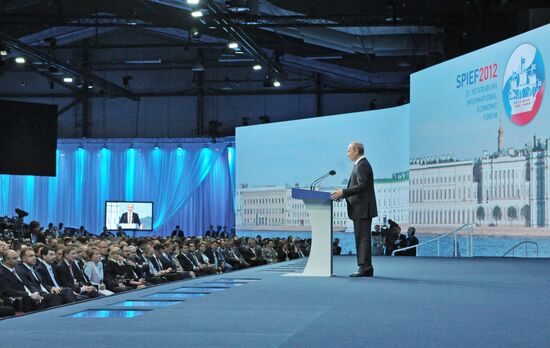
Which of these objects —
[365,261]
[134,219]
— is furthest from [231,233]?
[365,261]

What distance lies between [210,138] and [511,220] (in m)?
15.0

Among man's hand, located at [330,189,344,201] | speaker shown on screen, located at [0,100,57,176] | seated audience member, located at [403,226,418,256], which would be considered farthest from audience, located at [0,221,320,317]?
speaker shown on screen, located at [0,100,57,176]

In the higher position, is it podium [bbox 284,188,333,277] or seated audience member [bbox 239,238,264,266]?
podium [bbox 284,188,333,277]

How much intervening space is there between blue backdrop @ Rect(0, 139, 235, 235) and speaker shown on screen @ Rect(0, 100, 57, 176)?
15.2 ft

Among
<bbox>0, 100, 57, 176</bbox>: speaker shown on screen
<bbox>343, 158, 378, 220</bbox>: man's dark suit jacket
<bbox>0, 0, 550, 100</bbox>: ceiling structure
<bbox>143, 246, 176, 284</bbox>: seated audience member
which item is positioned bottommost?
<bbox>143, 246, 176, 284</bbox>: seated audience member

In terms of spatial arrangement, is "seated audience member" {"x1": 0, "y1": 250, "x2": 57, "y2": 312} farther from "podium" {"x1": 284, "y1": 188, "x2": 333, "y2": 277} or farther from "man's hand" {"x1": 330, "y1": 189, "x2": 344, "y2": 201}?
"man's hand" {"x1": 330, "y1": 189, "x2": 344, "y2": 201}

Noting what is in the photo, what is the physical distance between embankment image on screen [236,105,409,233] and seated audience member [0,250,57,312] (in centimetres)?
1205

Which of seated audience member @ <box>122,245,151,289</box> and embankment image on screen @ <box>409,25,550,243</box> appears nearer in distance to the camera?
seated audience member @ <box>122,245,151,289</box>

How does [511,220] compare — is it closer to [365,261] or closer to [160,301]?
[365,261]

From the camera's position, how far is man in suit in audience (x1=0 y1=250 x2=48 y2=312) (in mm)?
8180

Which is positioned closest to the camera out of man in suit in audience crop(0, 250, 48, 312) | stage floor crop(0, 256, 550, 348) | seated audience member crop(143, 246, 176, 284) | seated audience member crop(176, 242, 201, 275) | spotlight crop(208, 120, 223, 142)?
stage floor crop(0, 256, 550, 348)

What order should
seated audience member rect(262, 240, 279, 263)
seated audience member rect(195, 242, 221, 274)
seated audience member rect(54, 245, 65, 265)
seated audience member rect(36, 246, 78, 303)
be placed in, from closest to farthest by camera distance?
seated audience member rect(36, 246, 78, 303) → seated audience member rect(54, 245, 65, 265) → seated audience member rect(195, 242, 221, 274) → seated audience member rect(262, 240, 279, 263)

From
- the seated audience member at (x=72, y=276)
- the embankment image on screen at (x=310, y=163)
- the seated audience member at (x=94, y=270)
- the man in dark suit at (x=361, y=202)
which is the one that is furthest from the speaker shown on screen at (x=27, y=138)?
the man in dark suit at (x=361, y=202)

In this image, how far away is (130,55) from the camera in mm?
28156
